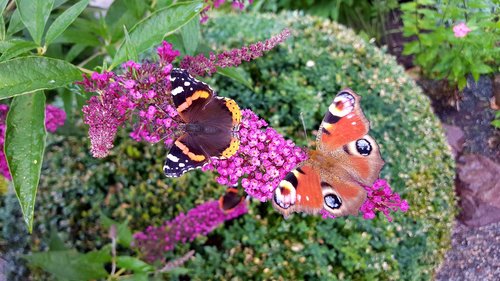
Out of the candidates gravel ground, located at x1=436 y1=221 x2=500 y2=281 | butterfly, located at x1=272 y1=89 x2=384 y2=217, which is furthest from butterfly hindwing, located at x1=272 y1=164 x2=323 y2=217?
gravel ground, located at x1=436 y1=221 x2=500 y2=281

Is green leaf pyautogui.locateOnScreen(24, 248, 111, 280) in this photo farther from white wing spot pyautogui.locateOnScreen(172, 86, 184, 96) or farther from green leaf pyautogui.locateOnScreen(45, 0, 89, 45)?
white wing spot pyautogui.locateOnScreen(172, 86, 184, 96)

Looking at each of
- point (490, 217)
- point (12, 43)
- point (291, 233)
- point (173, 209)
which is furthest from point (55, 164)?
point (490, 217)

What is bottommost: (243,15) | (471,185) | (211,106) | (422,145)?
(471,185)

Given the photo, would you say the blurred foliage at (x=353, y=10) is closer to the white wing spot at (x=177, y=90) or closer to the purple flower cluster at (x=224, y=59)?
the purple flower cluster at (x=224, y=59)

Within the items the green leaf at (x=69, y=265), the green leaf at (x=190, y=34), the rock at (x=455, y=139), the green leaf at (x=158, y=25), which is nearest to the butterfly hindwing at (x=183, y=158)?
the green leaf at (x=158, y=25)

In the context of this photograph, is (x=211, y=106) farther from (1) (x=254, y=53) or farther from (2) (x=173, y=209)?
(2) (x=173, y=209)

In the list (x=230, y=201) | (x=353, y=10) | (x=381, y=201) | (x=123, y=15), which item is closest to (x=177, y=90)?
(x=381, y=201)
